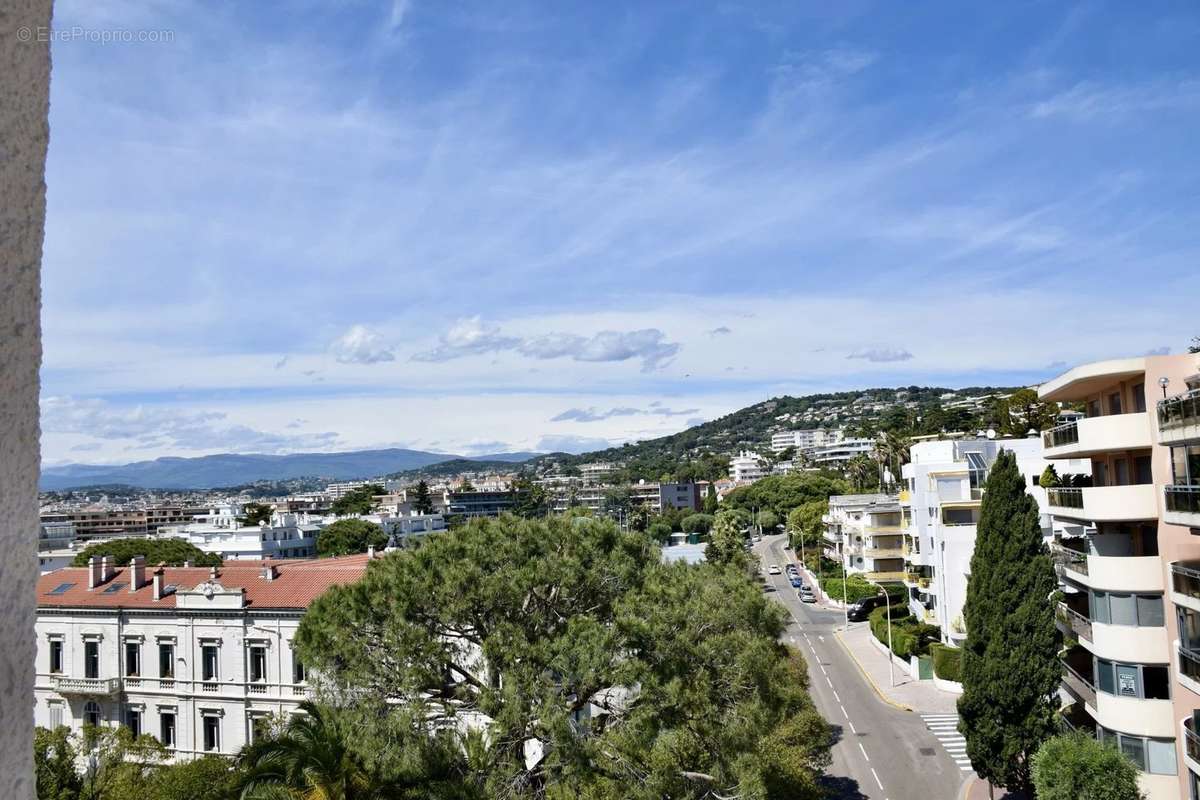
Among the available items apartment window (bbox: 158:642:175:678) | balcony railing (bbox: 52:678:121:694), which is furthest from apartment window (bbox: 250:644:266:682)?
balcony railing (bbox: 52:678:121:694)

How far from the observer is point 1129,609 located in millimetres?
21688

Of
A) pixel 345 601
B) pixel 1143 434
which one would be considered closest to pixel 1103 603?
pixel 1143 434

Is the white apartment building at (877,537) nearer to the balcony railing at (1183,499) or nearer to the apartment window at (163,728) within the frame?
the balcony railing at (1183,499)

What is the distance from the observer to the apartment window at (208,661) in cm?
3309

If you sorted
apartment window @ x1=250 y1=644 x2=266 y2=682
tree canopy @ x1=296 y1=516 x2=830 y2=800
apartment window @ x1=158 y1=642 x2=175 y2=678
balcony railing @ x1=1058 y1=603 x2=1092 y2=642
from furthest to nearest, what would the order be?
apartment window @ x1=158 y1=642 x2=175 y2=678, apartment window @ x1=250 y1=644 x2=266 y2=682, balcony railing @ x1=1058 y1=603 x2=1092 y2=642, tree canopy @ x1=296 y1=516 x2=830 y2=800

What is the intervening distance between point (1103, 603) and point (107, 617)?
109 ft

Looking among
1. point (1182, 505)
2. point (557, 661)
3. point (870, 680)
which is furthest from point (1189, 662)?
point (870, 680)

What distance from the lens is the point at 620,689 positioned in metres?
17.1

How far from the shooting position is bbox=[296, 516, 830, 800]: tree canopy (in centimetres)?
1559

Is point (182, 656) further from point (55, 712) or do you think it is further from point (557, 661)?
point (557, 661)

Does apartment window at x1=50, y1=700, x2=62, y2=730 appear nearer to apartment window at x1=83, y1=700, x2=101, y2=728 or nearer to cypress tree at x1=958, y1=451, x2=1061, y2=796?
apartment window at x1=83, y1=700, x2=101, y2=728

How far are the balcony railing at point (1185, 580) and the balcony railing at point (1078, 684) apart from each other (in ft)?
13.4

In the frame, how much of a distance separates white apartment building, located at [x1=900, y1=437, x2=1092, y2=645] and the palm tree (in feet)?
116

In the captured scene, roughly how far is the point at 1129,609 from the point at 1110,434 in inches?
163
